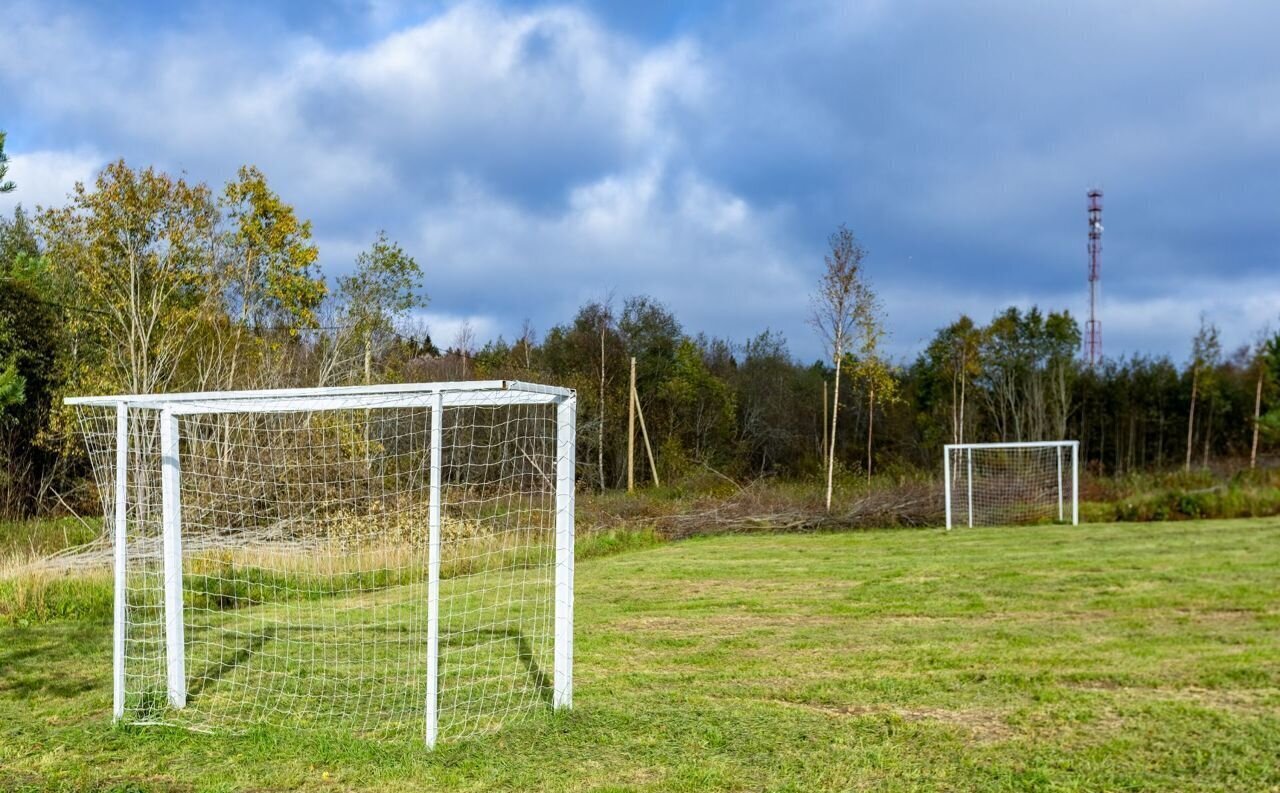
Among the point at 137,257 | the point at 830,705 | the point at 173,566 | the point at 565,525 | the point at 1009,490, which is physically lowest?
the point at 830,705

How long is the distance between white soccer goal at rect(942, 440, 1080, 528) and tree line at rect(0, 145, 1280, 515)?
2517 millimetres

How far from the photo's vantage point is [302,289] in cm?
1877

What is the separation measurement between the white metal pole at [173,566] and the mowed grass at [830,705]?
39 centimetres

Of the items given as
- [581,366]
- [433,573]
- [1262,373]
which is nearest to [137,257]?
[581,366]

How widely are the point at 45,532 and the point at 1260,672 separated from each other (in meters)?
15.3

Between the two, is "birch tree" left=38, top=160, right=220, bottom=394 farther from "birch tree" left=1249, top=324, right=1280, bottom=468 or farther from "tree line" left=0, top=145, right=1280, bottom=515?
"birch tree" left=1249, top=324, right=1280, bottom=468

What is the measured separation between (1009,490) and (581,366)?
11.8 m

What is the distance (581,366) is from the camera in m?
25.2

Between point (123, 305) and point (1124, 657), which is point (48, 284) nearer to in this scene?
point (123, 305)

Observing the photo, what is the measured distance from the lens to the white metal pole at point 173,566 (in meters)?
5.21

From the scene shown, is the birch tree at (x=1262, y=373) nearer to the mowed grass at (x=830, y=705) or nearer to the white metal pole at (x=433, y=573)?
the mowed grass at (x=830, y=705)

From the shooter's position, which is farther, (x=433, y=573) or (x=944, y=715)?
(x=944, y=715)

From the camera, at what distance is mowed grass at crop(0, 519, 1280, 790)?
4.05m

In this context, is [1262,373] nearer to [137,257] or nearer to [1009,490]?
[1009,490]
